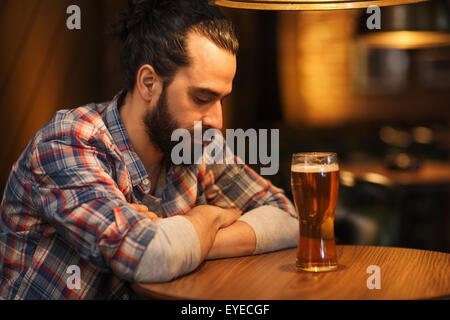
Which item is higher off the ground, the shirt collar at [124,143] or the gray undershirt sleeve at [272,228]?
the shirt collar at [124,143]

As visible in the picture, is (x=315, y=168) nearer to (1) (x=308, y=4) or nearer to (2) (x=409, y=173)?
(1) (x=308, y=4)

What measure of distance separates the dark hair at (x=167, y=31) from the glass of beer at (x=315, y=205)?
0.48 metres

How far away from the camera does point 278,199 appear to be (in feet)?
6.32

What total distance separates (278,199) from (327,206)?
459 millimetres

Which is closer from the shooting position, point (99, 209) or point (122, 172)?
point (99, 209)

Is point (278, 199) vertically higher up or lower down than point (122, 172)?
lower down

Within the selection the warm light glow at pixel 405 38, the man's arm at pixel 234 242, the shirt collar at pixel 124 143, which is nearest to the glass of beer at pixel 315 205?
the man's arm at pixel 234 242

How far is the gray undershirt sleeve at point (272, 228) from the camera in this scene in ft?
5.54

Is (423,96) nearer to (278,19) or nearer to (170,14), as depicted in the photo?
(278,19)

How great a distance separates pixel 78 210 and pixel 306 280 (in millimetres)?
532

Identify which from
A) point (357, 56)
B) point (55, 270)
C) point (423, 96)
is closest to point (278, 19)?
point (357, 56)

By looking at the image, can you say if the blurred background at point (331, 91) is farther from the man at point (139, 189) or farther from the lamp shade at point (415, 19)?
the man at point (139, 189)

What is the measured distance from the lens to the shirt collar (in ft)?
5.76

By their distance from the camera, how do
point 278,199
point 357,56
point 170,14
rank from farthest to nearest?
1. point 357,56
2. point 278,199
3. point 170,14
